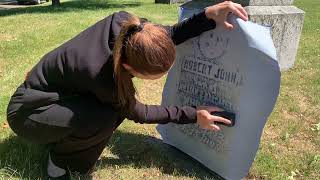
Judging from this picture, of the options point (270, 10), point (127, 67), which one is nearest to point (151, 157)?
point (127, 67)

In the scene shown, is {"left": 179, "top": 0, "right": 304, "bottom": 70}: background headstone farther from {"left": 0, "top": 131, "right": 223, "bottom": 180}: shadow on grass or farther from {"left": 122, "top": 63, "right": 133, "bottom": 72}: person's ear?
{"left": 122, "top": 63, "right": 133, "bottom": 72}: person's ear

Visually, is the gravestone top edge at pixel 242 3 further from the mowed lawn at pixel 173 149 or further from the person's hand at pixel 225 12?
the person's hand at pixel 225 12

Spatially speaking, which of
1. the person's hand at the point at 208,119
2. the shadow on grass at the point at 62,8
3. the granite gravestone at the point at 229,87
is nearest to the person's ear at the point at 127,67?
the person's hand at the point at 208,119

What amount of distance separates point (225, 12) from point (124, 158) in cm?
123

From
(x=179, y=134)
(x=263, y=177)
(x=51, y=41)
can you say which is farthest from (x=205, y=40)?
(x=51, y=41)

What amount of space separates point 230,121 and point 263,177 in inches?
20.8

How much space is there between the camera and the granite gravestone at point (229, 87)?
2.67 meters

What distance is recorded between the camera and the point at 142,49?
7.21 ft

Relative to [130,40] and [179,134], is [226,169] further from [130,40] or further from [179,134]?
[130,40]

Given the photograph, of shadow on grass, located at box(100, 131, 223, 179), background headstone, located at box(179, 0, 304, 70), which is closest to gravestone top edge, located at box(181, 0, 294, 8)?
background headstone, located at box(179, 0, 304, 70)

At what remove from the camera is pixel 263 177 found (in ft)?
10.1

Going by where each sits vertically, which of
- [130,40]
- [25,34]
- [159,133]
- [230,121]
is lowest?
[25,34]

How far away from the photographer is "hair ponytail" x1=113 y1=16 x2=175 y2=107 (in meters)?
2.20

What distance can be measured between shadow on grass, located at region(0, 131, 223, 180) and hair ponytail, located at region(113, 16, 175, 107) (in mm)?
1003
